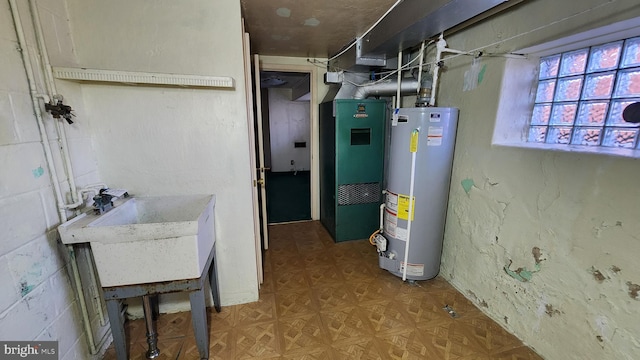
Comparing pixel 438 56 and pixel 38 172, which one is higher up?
pixel 438 56

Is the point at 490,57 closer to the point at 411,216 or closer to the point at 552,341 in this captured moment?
the point at 411,216

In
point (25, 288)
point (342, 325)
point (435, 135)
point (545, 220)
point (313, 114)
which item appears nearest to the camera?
point (25, 288)

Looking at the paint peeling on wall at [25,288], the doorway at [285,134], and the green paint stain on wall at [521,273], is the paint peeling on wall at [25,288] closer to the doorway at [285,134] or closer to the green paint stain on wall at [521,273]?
the green paint stain on wall at [521,273]

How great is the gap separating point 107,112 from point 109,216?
65 cm

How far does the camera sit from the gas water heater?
6.22 ft

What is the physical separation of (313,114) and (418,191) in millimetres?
1855

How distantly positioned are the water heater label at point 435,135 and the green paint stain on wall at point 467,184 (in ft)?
1.21

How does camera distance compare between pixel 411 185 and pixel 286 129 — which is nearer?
pixel 411 185

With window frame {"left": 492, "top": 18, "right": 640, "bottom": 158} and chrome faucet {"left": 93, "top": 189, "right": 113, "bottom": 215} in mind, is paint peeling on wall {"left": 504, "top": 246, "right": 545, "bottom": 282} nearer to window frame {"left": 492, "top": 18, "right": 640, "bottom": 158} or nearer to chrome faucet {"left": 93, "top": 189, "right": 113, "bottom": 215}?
window frame {"left": 492, "top": 18, "right": 640, "bottom": 158}

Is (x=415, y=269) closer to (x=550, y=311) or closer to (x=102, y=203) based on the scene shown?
(x=550, y=311)

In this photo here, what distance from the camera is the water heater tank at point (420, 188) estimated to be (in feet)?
6.22

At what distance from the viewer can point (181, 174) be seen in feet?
5.42

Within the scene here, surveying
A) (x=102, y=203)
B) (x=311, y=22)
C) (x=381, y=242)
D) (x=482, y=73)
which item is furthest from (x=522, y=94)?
(x=102, y=203)

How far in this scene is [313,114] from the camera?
329cm
